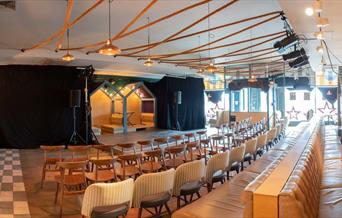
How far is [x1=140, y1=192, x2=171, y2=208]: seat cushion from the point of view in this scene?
3.32m

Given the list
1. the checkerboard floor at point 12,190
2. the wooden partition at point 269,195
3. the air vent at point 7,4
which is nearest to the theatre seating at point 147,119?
the checkerboard floor at point 12,190

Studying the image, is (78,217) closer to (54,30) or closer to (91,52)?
(54,30)

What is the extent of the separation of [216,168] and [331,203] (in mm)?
1553

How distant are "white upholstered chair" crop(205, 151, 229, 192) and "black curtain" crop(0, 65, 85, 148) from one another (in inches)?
289

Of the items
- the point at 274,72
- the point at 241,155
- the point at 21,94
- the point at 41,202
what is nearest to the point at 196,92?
the point at 274,72

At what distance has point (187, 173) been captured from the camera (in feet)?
12.7

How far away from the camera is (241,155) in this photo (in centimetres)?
499

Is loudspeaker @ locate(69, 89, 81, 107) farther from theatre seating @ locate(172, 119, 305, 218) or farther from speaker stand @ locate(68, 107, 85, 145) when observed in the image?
theatre seating @ locate(172, 119, 305, 218)

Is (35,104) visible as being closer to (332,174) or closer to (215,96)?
(332,174)

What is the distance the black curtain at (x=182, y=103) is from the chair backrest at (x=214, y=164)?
9398 mm

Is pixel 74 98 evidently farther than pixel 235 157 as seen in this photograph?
→ Yes

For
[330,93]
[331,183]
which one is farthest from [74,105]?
[330,93]

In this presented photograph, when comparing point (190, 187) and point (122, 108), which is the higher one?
point (122, 108)

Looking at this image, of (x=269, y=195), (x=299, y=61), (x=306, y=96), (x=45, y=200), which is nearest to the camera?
(x=269, y=195)
